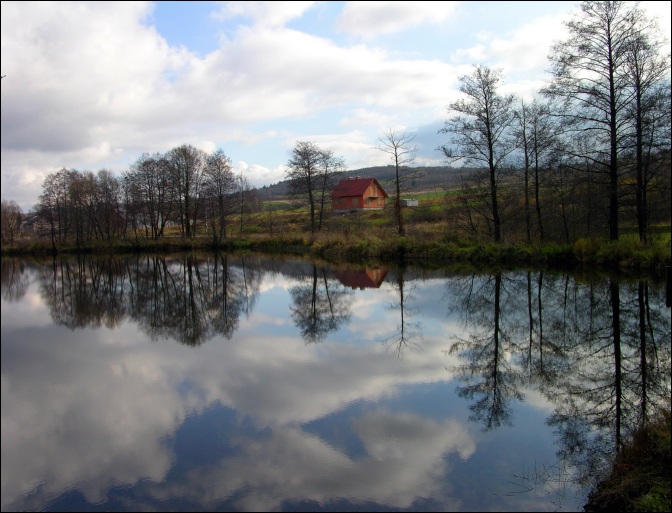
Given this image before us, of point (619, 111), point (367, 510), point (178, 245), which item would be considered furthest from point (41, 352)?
point (178, 245)

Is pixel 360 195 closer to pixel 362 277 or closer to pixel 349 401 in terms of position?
pixel 362 277

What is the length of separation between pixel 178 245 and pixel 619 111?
38.0 meters

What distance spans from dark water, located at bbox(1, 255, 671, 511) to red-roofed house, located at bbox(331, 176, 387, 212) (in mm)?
43450

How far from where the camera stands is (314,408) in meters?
7.10

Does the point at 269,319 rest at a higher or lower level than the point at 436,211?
lower

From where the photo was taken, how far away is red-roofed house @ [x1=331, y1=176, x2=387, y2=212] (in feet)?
192

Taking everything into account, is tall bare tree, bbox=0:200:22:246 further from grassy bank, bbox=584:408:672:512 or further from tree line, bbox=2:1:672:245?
grassy bank, bbox=584:408:672:512

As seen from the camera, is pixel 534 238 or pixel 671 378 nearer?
pixel 671 378

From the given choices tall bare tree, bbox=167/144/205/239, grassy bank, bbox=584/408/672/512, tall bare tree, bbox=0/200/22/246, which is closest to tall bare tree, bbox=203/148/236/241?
tall bare tree, bbox=167/144/205/239

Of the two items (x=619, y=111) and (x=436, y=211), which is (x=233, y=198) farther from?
(x=619, y=111)

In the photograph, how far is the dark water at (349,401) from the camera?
5.03 metres

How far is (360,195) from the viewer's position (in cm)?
5825

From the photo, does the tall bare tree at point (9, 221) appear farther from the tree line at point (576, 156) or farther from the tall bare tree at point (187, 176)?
the tree line at point (576, 156)

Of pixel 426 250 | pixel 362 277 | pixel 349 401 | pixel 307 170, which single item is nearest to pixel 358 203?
pixel 307 170
